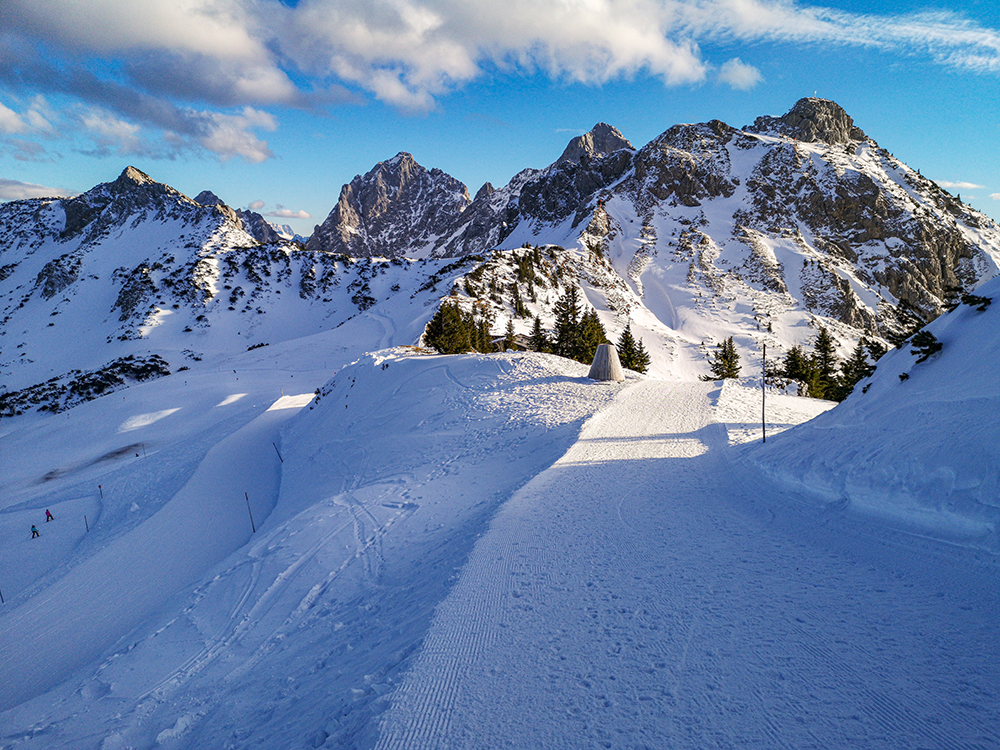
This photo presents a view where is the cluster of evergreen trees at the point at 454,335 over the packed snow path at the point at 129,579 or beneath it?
over

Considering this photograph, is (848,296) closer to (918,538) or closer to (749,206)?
(749,206)

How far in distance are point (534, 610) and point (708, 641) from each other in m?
2.23

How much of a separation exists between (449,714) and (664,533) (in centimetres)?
523

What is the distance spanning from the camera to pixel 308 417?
87.2 feet

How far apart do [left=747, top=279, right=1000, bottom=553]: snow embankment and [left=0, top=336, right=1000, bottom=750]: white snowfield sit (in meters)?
0.15

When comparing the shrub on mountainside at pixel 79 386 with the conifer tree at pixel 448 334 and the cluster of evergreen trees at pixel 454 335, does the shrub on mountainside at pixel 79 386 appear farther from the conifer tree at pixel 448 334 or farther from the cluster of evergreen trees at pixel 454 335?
the cluster of evergreen trees at pixel 454 335

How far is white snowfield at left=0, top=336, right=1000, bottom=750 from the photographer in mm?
4309

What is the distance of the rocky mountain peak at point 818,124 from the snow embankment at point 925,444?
533 ft

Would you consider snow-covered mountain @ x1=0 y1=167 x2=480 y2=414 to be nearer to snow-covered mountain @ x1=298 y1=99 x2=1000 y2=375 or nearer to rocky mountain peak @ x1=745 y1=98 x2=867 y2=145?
snow-covered mountain @ x1=298 y1=99 x2=1000 y2=375

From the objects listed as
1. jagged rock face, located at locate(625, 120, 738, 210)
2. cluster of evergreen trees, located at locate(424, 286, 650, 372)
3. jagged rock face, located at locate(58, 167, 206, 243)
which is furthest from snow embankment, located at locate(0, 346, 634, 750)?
jagged rock face, located at locate(58, 167, 206, 243)

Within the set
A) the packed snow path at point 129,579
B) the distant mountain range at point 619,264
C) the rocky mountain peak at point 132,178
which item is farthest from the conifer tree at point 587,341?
the rocky mountain peak at point 132,178

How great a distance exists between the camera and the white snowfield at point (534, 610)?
4309 mm

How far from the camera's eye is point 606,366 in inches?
949

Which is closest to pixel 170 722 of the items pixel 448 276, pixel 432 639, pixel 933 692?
pixel 432 639
